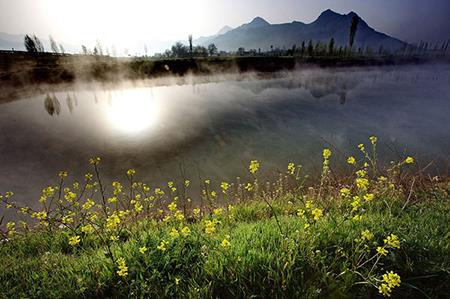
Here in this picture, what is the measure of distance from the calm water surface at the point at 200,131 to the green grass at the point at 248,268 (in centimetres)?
597

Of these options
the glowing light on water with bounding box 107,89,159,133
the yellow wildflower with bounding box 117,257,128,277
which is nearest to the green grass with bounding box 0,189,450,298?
the yellow wildflower with bounding box 117,257,128,277

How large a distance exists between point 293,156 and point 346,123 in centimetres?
773

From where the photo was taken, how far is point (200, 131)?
14.8 meters

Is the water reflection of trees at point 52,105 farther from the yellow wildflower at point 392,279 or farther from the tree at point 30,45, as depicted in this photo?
the tree at point 30,45

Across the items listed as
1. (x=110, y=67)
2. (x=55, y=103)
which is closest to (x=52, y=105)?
(x=55, y=103)

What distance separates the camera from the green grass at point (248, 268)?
106 inches

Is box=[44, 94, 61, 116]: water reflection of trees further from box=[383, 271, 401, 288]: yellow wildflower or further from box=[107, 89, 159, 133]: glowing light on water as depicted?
box=[383, 271, 401, 288]: yellow wildflower

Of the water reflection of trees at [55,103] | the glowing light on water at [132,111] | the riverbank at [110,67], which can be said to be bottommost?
the glowing light on water at [132,111]

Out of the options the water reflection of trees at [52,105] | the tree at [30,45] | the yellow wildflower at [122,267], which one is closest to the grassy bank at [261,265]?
the yellow wildflower at [122,267]

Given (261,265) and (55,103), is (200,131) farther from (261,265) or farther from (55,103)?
(55,103)

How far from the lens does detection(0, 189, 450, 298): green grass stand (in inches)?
106

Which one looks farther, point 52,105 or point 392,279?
point 52,105

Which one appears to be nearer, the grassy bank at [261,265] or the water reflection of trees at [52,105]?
the grassy bank at [261,265]

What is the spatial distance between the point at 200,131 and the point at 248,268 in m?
12.3
